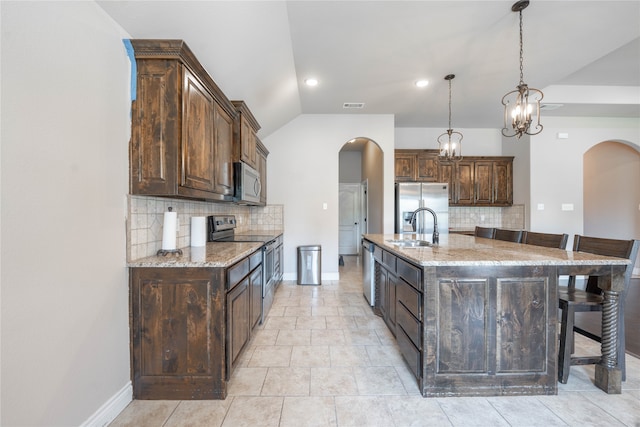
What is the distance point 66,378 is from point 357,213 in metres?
7.00

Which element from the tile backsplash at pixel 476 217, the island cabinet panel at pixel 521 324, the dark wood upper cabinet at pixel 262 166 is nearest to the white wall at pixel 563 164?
the tile backsplash at pixel 476 217

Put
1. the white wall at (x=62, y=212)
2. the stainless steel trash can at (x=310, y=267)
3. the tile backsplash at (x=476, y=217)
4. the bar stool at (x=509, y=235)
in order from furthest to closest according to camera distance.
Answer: the tile backsplash at (x=476, y=217)
the stainless steel trash can at (x=310, y=267)
the bar stool at (x=509, y=235)
the white wall at (x=62, y=212)

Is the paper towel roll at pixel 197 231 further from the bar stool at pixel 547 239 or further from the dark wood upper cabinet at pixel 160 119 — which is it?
the bar stool at pixel 547 239

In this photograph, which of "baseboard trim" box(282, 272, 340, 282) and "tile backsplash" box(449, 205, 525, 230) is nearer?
"baseboard trim" box(282, 272, 340, 282)

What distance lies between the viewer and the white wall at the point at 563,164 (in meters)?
4.97

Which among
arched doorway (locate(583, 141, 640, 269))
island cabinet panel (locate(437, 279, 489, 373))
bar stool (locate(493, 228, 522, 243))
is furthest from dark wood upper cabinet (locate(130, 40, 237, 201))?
arched doorway (locate(583, 141, 640, 269))

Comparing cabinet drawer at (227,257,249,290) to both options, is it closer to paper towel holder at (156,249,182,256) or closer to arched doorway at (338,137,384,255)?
paper towel holder at (156,249,182,256)

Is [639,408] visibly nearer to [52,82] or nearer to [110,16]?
[52,82]

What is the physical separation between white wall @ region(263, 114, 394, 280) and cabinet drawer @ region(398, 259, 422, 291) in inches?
106

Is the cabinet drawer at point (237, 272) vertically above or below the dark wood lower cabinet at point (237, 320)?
above

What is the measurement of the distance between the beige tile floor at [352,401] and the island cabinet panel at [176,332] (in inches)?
4.7

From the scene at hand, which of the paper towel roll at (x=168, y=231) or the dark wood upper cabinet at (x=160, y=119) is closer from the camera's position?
the dark wood upper cabinet at (x=160, y=119)

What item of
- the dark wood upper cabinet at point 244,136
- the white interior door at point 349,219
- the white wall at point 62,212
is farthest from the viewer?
the white interior door at point 349,219

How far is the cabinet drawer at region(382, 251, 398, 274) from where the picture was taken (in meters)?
2.33
